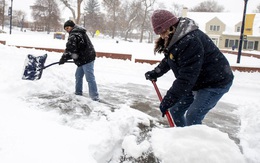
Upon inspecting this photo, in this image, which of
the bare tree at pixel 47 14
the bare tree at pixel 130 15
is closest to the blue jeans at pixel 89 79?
the bare tree at pixel 130 15

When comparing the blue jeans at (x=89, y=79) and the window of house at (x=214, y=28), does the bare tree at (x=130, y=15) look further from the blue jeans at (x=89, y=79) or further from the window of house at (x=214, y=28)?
the blue jeans at (x=89, y=79)

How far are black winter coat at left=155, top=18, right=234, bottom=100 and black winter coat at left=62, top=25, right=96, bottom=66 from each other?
2.22 meters

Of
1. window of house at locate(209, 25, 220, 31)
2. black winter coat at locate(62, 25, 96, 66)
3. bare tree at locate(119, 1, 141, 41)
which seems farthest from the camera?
bare tree at locate(119, 1, 141, 41)

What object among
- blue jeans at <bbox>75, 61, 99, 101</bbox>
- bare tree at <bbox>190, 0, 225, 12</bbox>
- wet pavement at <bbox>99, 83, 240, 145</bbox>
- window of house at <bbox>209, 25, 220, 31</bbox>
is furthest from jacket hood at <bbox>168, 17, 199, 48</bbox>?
bare tree at <bbox>190, 0, 225, 12</bbox>

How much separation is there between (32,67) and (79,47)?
1.02 meters

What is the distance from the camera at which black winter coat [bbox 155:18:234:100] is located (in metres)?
2.22

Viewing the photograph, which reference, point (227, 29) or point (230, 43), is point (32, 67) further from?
point (227, 29)

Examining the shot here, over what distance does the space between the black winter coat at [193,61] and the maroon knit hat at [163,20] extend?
88 millimetres

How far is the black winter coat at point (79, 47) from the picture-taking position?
4.29 meters

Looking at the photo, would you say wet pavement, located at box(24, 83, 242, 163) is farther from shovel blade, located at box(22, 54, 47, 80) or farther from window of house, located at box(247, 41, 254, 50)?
window of house, located at box(247, 41, 254, 50)

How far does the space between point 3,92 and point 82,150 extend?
2524 mm

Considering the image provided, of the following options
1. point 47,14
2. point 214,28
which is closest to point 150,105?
point 214,28

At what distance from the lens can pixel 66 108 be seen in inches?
152

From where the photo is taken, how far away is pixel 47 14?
58.9 m
